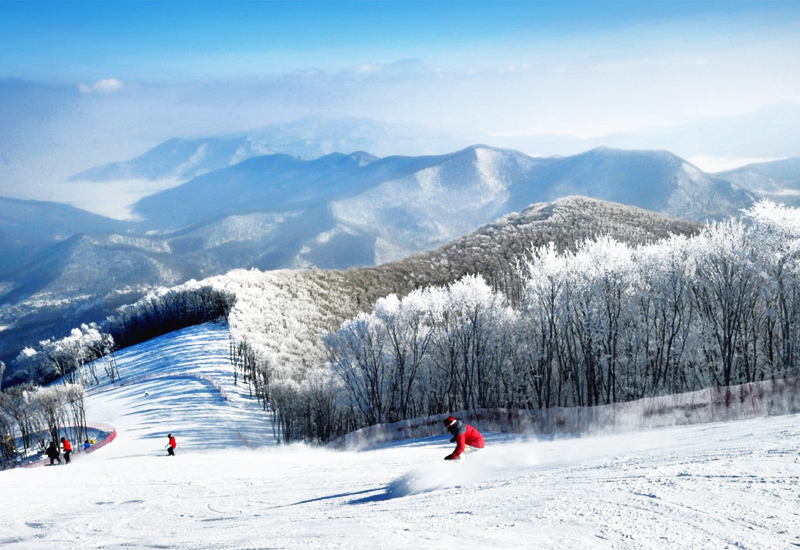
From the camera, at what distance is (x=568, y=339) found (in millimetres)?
58781

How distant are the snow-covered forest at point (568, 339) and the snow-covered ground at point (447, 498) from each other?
2896 cm

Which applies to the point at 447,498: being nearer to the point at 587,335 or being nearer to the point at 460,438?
the point at 460,438

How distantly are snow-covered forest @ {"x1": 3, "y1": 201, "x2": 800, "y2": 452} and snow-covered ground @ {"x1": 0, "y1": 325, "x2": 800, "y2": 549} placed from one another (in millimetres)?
28962

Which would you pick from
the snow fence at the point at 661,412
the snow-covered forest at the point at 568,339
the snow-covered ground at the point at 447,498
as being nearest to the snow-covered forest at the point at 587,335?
the snow-covered forest at the point at 568,339

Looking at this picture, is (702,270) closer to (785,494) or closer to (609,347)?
(609,347)

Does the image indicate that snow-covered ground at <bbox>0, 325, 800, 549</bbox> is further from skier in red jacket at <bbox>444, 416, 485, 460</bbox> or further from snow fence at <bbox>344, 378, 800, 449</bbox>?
snow fence at <bbox>344, 378, 800, 449</bbox>

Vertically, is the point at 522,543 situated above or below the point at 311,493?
above

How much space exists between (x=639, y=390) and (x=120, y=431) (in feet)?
171

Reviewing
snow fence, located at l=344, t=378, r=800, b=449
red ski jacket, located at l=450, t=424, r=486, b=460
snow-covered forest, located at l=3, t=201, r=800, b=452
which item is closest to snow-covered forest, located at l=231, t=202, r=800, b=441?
snow-covered forest, located at l=3, t=201, r=800, b=452

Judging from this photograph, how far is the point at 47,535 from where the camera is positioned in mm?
19531

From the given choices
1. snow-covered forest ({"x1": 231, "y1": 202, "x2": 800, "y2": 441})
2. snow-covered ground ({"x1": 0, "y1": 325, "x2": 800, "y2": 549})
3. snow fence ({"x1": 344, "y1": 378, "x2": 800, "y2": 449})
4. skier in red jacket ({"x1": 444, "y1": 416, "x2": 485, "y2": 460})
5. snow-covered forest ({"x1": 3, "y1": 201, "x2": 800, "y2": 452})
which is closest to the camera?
snow-covered ground ({"x1": 0, "y1": 325, "x2": 800, "y2": 549})

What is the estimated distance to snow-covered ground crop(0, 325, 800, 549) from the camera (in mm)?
12023

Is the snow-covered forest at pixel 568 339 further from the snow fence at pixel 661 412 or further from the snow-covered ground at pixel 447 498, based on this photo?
the snow-covered ground at pixel 447 498

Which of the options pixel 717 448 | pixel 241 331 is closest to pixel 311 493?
pixel 717 448
